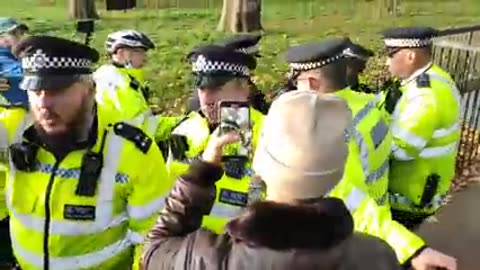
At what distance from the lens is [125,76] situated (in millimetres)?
6387

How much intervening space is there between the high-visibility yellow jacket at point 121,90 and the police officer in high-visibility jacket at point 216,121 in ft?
4.89

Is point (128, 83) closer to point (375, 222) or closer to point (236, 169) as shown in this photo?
point (236, 169)

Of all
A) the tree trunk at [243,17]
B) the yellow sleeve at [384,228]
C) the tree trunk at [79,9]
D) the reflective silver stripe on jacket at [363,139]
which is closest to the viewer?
the yellow sleeve at [384,228]

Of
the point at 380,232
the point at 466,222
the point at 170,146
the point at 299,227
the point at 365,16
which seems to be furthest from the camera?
the point at 365,16

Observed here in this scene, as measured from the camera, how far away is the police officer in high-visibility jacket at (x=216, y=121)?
159 inches

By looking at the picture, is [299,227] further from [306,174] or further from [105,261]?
[105,261]

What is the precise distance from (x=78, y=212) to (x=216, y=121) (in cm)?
78

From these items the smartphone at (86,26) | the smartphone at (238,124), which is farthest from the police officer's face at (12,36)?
the smartphone at (238,124)

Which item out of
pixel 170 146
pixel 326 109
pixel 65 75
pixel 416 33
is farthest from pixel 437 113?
pixel 326 109

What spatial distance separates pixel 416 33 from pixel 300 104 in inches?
135

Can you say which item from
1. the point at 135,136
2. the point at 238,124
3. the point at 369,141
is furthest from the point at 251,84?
the point at 238,124

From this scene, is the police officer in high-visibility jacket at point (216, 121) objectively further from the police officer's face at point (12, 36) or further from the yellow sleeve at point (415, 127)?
the police officer's face at point (12, 36)

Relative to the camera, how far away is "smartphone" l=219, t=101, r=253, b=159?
3367 mm

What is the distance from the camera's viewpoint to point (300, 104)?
100 inches
